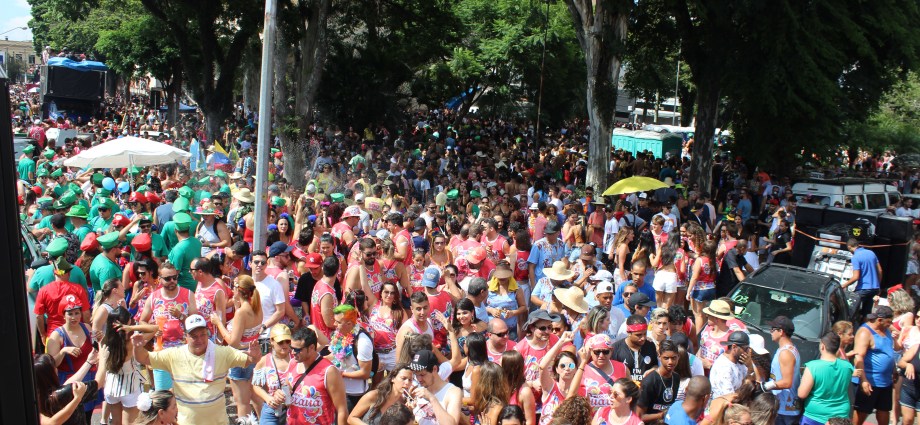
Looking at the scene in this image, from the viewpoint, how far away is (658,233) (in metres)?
11.9

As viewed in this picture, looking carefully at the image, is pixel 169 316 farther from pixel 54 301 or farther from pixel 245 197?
pixel 245 197

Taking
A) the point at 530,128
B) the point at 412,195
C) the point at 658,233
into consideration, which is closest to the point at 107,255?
the point at 658,233

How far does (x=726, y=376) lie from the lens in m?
6.60

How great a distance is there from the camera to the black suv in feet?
28.7

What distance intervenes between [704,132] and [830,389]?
16.3 m

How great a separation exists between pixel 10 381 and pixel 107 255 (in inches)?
252

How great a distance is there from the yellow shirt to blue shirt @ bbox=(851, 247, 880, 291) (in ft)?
28.9

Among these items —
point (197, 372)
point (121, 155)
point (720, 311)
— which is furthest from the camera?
point (121, 155)

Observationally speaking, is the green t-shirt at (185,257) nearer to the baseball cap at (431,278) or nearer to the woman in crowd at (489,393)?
the baseball cap at (431,278)

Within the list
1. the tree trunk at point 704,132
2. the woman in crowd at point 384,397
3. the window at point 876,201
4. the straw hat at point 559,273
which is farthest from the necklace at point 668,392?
the tree trunk at point 704,132

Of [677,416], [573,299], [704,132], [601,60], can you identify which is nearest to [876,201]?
[704,132]

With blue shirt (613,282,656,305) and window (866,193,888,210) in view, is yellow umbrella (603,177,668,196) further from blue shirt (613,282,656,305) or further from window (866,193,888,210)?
window (866,193,888,210)

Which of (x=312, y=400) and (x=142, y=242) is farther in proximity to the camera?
(x=142, y=242)

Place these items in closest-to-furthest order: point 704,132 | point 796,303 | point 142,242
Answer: point 142,242
point 796,303
point 704,132
